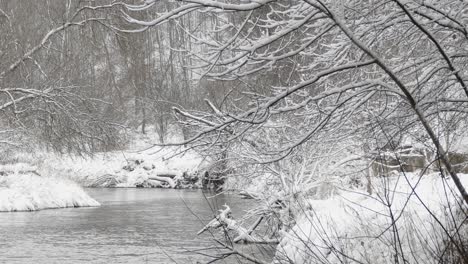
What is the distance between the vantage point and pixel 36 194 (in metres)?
21.1

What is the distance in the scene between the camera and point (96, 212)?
19.1 metres

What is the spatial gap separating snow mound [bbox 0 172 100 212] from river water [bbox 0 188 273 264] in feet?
2.56

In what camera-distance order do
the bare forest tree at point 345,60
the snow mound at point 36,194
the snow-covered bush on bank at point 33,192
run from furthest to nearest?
the snow-covered bush on bank at point 33,192 → the snow mound at point 36,194 → the bare forest tree at point 345,60

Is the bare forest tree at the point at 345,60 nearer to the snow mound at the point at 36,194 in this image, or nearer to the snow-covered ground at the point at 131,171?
the snow mound at the point at 36,194

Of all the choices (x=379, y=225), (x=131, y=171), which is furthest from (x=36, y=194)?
(x=379, y=225)

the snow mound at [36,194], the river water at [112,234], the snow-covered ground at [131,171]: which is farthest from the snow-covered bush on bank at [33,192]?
the snow-covered ground at [131,171]

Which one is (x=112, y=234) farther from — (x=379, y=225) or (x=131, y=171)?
(x=131, y=171)

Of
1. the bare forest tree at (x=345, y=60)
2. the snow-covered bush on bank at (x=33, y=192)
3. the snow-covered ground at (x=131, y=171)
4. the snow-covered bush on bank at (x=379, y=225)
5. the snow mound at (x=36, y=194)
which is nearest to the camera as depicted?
the bare forest tree at (x=345, y=60)

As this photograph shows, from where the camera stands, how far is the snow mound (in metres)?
20.2

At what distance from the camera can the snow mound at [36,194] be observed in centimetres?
2020

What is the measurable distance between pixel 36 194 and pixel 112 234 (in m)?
7.57

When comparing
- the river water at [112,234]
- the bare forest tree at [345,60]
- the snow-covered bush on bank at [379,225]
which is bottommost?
the river water at [112,234]

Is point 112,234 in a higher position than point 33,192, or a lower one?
lower

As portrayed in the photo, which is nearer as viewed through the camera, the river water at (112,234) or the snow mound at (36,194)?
the river water at (112,234)
